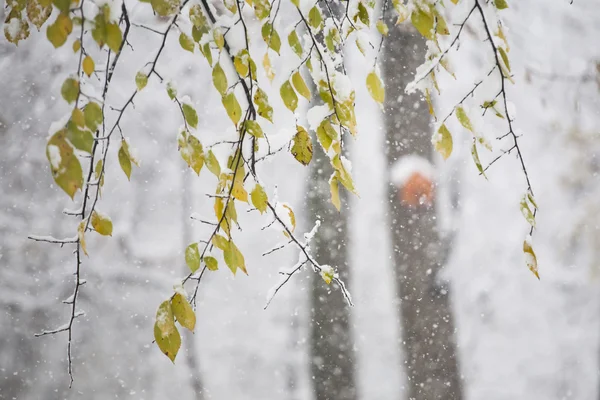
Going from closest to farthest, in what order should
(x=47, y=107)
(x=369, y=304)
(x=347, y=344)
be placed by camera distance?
(x=347, y=344), (x=369, y=304), (x=47, y=107)

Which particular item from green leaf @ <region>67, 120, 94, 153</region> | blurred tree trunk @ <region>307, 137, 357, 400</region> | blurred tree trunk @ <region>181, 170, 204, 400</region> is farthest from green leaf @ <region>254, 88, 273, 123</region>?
blurred tree trunk @ <region>181, 170, 204, 400</region>

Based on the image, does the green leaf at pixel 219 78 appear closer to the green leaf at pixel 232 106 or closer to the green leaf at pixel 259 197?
the green leaf at pixel 232 106

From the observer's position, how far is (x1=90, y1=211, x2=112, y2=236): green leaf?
3.04 feet

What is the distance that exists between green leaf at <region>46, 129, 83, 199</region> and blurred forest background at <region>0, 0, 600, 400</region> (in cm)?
327

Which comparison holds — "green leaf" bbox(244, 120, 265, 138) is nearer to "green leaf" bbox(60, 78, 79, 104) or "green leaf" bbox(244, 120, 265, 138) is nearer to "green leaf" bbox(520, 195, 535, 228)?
"green leaf" bbox(60, 78, 79, 104)

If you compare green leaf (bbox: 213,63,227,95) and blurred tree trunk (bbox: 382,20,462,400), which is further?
blurred tree trunk (bbox: 382,20,462,400)

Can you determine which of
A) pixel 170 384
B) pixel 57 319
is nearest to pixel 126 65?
pixel 57 319

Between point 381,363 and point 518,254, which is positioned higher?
point 518,254

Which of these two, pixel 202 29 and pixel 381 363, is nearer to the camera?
pixel 202 29

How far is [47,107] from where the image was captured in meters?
4.57

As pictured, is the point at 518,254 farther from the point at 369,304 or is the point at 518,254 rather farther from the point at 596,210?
the point at 369,304

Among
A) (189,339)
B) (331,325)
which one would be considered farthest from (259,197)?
(189,339)

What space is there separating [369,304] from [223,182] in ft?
11.7

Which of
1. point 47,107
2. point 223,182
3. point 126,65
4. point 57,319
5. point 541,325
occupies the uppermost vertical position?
point 126,65
